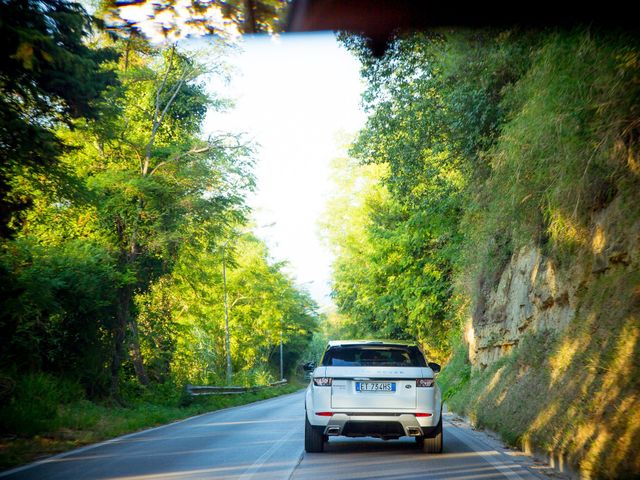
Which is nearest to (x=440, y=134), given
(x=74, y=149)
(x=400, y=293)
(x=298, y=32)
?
(x=74, y=149)

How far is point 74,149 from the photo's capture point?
11.7 metres

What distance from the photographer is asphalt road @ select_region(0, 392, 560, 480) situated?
830 cm

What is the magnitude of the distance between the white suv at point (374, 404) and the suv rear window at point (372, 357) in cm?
12

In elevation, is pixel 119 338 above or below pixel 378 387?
above

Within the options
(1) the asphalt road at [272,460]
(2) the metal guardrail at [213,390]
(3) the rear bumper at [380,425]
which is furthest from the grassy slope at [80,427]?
(3) the rear bumper at [380,425]

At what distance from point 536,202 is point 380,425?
4.70 meters

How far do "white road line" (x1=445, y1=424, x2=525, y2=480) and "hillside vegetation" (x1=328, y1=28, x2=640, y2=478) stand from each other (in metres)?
0.52

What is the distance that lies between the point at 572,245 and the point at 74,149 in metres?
8.63

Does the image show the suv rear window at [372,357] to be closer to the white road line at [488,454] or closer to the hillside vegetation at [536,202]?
the white road line at [488,454]

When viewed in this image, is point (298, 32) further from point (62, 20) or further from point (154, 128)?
point (154, 128)

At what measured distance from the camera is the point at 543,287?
14.8 meters

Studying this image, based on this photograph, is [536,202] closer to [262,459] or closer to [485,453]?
[485,453]

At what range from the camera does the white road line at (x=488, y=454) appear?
823 cm

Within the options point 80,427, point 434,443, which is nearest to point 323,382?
point 434,443
